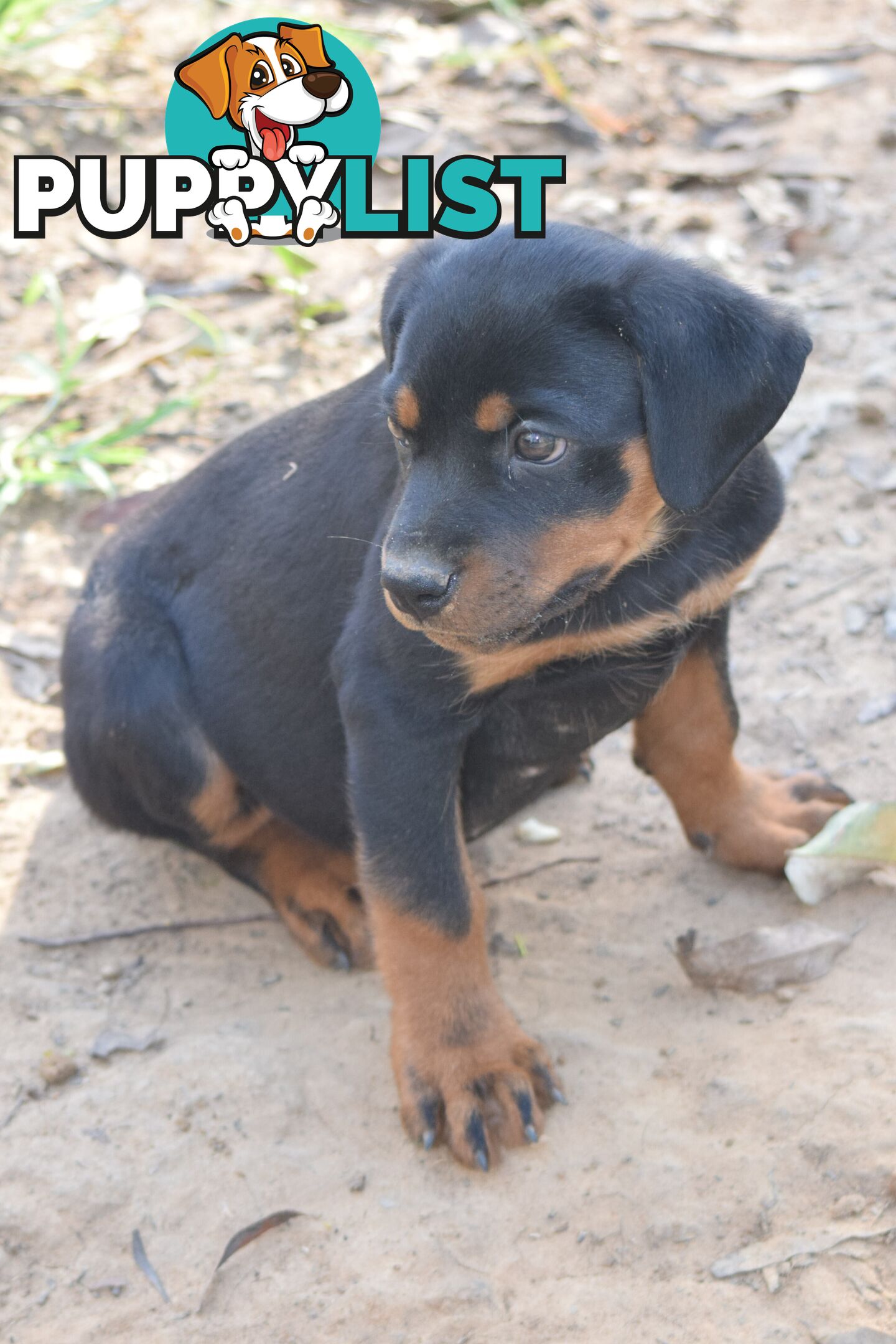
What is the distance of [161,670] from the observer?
3.82 m

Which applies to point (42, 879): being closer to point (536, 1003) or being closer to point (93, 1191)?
point (93, 1191)

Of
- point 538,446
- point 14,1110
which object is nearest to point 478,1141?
point 14,1110

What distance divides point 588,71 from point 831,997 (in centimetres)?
587

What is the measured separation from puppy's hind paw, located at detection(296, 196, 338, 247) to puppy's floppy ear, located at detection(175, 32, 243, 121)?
600 millimetres

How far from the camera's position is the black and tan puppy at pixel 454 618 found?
106 inches

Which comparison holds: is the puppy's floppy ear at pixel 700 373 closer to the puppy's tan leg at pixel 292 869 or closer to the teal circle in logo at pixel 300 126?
the puppy's tan leg at pixel 292 869

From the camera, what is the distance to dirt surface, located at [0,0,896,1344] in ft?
9.18

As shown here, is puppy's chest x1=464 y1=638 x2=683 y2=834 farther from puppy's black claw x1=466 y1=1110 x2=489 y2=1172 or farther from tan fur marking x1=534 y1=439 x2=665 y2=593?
puppy's black claw x1=466 y1=1110 x2=489 y2=1172

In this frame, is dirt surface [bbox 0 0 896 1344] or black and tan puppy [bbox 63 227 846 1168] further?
dirt surface [bbox 0 0 896 1344]

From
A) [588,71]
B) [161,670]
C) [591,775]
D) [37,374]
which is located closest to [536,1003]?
[591,775]

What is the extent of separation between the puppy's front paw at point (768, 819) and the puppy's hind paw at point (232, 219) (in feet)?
12.7

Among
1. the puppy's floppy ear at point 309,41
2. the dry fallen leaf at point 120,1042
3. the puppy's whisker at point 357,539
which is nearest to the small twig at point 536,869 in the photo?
the dry fallen leaf at point 120,1042

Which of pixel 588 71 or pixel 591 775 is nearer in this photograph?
pixel 591 775

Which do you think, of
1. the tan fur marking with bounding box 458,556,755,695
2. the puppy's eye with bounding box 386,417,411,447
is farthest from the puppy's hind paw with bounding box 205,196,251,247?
the tan fur marking with bounding box 458,556,755,695
